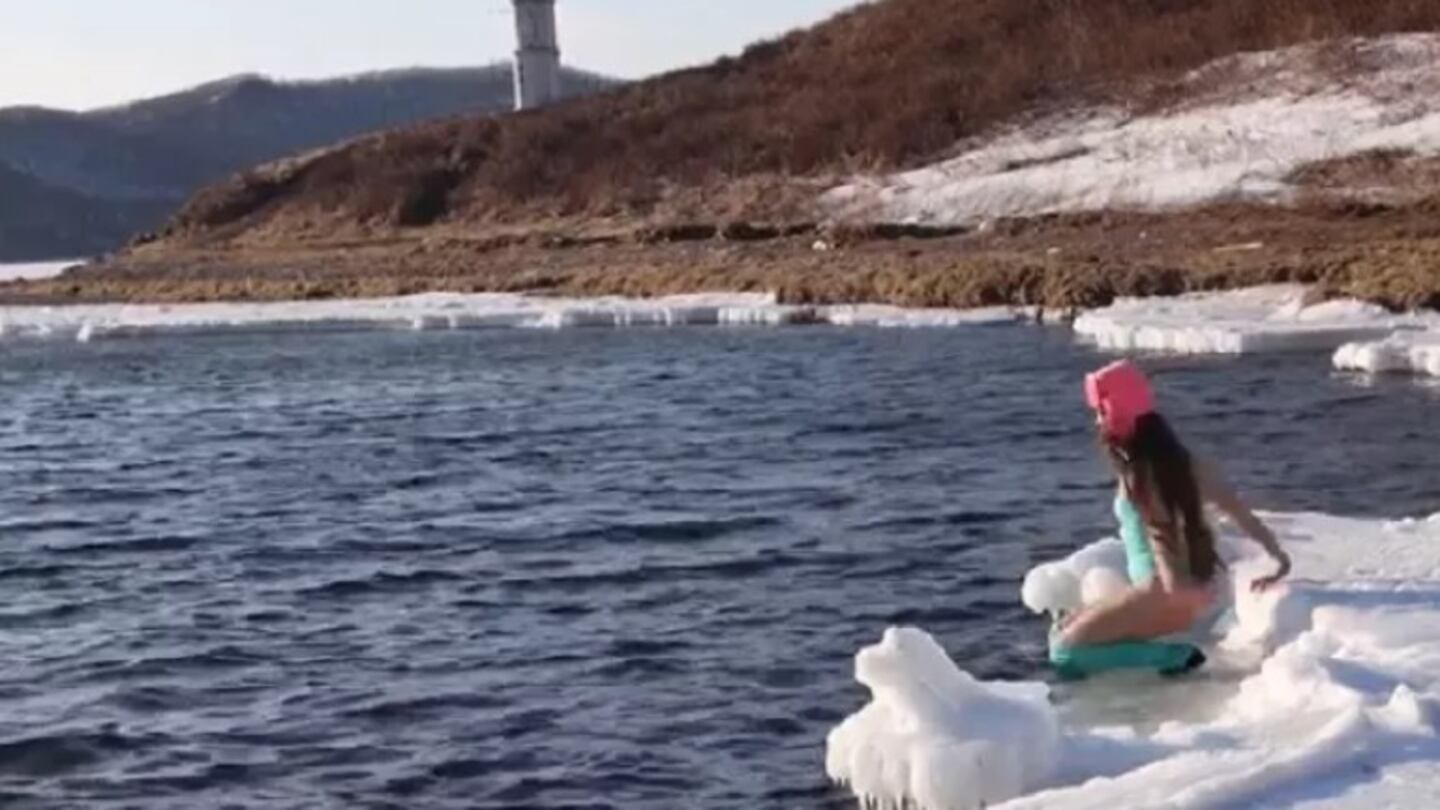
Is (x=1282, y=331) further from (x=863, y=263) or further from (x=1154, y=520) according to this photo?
(x=863, y=263)

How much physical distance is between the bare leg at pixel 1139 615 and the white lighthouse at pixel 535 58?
324 feet

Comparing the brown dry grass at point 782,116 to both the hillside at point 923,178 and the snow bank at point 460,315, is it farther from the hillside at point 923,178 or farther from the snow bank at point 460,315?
the snow bank at point 460,315

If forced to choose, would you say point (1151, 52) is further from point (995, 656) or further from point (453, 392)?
point (995, 656)

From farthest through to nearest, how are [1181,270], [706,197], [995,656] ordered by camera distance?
[706,197] < [1181,270] < [995,656]

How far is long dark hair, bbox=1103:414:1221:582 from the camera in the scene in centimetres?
1100

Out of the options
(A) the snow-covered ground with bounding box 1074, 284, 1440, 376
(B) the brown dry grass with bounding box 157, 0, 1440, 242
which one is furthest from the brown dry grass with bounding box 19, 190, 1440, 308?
(B) the brown dry grass with bounding box 157, 0, 1440, 242

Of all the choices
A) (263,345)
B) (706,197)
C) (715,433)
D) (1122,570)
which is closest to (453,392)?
(715,433)

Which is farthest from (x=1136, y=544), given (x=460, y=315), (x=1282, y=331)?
(x=460, y=315)

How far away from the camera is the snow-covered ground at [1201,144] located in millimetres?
61062

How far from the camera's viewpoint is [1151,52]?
78812 millimetres

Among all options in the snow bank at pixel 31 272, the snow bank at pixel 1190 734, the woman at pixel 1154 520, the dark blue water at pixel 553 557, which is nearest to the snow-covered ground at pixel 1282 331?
the dark blue water at pixel 553 557

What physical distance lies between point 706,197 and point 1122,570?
65877 millimetres

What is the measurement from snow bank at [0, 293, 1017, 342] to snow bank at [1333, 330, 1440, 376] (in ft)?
38.2

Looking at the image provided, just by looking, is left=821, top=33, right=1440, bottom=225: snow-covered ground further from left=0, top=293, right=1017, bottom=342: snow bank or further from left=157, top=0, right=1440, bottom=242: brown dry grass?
left=0, top=293, right=1017, bottom=342: snow bank
